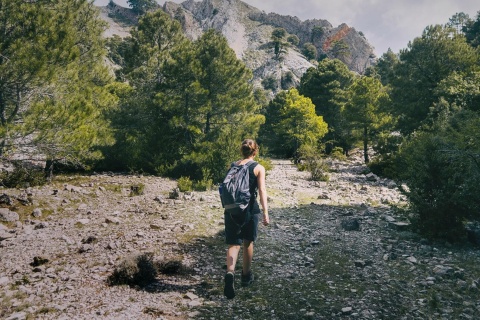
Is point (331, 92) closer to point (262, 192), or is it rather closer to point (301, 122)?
point (301, 122)

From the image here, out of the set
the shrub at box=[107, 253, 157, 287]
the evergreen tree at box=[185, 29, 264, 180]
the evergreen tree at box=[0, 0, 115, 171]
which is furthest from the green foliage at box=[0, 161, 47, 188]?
the shrub at box=[107, 253, 157, 287]

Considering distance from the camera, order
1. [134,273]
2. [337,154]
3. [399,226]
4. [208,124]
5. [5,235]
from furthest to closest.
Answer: [337,154]
[208,124]
[399,226]
[5,235]
[134,273]

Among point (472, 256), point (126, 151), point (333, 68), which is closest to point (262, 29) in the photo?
point (333, 68)

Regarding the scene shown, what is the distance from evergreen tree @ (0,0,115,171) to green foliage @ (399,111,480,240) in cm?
1001

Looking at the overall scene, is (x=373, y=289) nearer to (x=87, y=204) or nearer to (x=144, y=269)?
(x=144, y=269)

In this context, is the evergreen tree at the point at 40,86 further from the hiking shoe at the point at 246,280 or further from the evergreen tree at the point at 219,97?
the hiking shoe at the point at 246,280

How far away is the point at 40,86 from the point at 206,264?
779 centimetres

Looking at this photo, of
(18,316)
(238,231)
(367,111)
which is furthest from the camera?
(367,111)

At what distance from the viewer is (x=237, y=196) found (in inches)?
172

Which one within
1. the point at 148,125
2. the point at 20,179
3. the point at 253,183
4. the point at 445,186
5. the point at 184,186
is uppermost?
the point at 148,125

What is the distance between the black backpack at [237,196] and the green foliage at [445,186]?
489 cm

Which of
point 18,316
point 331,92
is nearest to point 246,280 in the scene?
point 18,316

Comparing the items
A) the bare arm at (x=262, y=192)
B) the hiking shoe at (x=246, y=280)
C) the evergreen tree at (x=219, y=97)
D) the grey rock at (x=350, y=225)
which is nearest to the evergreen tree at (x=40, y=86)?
the evergreen tree at (x=219, y=97)

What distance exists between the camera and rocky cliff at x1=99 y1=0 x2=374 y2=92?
117375mm
